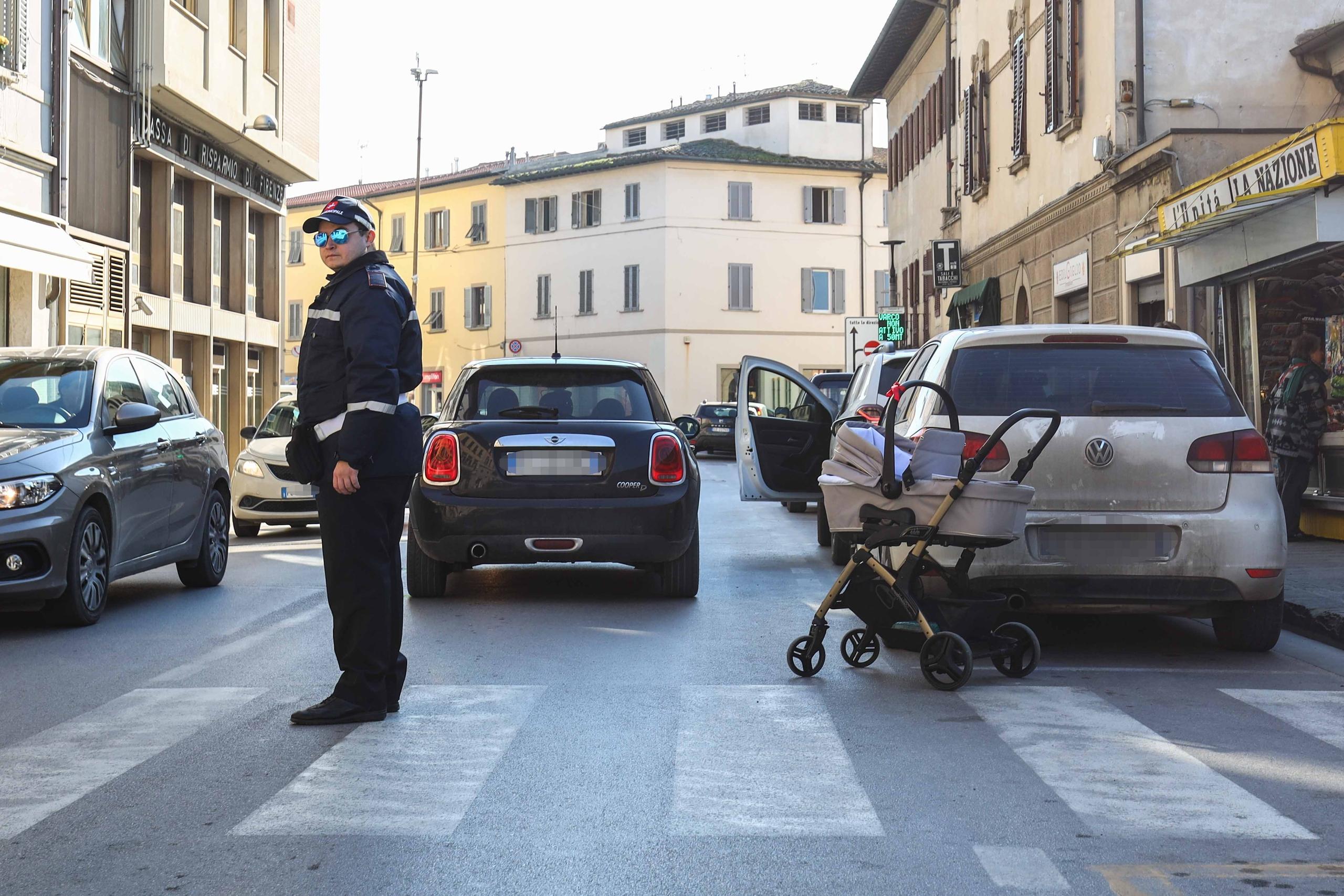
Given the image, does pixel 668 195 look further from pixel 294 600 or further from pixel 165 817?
pixel 165 817

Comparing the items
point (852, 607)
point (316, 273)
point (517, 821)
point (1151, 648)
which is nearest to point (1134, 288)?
point (1151, 648)

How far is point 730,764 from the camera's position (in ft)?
17.5

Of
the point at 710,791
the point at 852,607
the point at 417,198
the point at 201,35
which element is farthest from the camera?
the point at 417,198

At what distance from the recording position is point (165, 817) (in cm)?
467

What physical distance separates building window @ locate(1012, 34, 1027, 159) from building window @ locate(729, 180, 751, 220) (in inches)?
1317

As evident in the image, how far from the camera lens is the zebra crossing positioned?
4543mm

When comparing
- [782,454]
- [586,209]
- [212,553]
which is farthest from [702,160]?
[212,553]

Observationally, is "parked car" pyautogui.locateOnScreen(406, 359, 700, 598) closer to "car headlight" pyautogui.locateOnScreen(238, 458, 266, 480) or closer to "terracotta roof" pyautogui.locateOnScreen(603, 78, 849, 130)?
"car headlight" pyautogui.locateOnScreen(238, 458, 266, 480)

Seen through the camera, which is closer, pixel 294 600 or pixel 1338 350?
pixel 294 600

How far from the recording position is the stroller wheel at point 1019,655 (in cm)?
714

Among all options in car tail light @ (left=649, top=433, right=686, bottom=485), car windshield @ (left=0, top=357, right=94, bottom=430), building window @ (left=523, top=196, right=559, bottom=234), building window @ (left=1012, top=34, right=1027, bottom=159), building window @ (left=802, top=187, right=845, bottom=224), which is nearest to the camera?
car windshield @ (left=0, top=357, right=94, bottom=430)

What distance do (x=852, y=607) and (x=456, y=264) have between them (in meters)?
57.8

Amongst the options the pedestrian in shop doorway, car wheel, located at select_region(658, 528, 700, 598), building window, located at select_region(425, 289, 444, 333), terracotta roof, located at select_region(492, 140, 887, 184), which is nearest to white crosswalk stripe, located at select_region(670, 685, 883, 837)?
car wheel, located at select_region(658, 528, 700, 598)

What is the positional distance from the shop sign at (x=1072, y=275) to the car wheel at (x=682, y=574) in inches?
506
